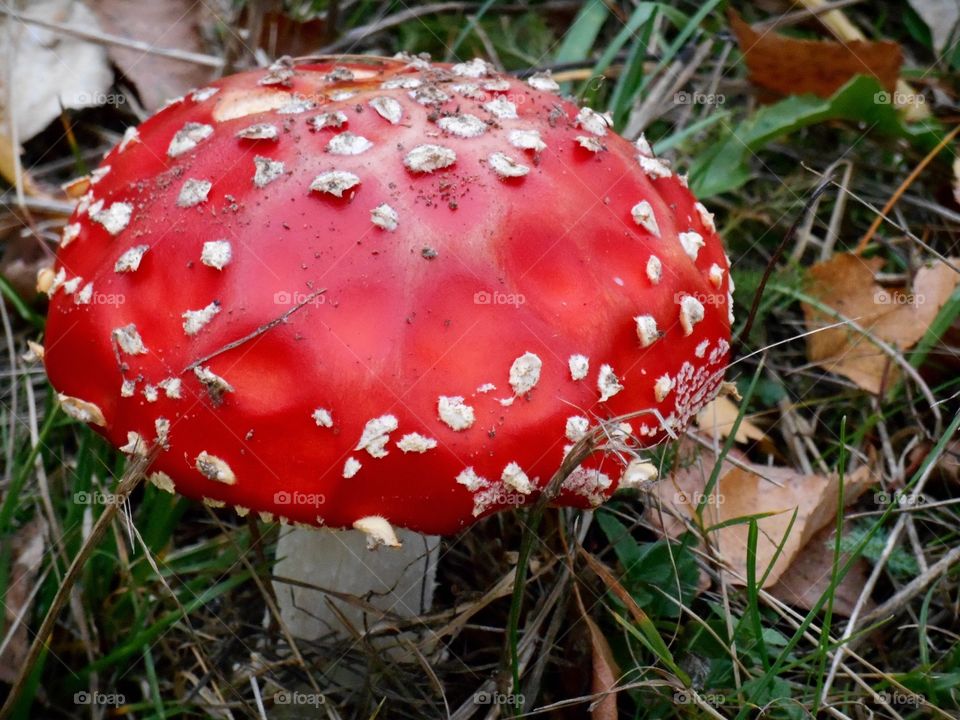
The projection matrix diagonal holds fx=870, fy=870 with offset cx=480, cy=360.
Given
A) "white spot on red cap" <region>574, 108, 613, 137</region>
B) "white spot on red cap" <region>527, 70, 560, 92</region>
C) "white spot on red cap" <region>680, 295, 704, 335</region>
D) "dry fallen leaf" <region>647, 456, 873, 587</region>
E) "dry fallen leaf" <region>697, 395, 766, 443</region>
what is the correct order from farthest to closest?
"dry fallen leaf" <region>697, 395, 766, 443</region> < "dry fallen leaf" <region>647, 456, 873, 587</region> < "white spot on red cap" <region>527, 70, 560, 92</region> < "white spot on red cap" <region>574, 108, 613, 137</region> < "white spot on red cap" <region>680, 295, 704, 335</region>

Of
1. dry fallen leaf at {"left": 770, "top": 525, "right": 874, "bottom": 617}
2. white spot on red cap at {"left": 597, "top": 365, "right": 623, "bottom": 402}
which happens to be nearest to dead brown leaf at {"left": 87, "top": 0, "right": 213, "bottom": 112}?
white spot on red cap at {"left": 597, "top": 365, "right": 623, "bottom": 402}

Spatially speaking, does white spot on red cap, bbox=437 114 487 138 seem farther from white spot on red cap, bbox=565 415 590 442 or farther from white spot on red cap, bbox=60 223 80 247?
white spot on red cap, bbox=60 223 80 247

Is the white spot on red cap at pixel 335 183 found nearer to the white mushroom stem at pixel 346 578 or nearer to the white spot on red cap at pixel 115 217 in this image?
the white spot on red cap at pixel 115 217

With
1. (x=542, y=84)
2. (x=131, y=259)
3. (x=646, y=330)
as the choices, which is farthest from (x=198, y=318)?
(x=542, y=84)

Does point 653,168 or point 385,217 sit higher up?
point 385,217

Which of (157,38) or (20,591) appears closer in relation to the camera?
(20,591)

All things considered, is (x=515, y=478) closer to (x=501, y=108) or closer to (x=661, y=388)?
(x=661, y=388)
